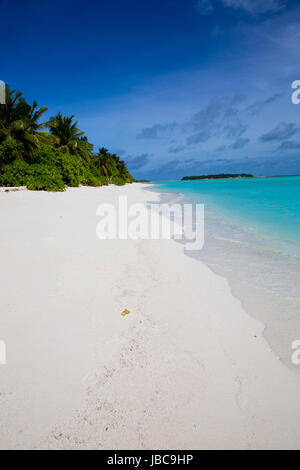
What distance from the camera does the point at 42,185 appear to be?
601 inches

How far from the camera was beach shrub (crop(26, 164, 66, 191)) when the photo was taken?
15.4 m

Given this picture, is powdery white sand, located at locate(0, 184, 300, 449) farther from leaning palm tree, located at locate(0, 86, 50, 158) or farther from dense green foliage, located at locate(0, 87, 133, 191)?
leaning palm tree, located at locate(0, 86, 50, 158)

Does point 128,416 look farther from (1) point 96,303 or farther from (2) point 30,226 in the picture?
(2) point 30,226

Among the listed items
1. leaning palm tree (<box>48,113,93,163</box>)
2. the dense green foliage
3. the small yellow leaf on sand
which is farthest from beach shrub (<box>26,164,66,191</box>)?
the small yellow leaf on sand

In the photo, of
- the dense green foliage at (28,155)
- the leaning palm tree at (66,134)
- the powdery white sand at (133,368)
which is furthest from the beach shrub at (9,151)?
the powdery white sand at (133,368)

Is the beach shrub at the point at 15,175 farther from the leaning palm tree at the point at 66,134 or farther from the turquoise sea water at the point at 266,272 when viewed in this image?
the turquoise sea water at the point at 266,272

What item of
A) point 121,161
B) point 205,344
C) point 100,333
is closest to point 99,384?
point 100,333

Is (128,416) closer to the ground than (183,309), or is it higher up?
closer to the ground

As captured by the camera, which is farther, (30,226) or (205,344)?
(30,226)

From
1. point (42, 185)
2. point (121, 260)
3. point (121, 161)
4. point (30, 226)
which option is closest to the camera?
point (121, 260)

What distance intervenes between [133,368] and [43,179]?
16.4 metres

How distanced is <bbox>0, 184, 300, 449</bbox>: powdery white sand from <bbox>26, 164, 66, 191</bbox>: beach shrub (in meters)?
13.6

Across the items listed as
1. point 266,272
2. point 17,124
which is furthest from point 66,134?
point 266,272

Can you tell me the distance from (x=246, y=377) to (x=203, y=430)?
615mm
